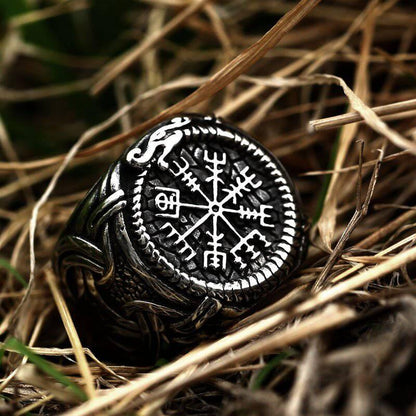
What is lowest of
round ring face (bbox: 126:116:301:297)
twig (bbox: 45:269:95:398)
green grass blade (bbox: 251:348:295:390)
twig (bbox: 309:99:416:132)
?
green grass blade (bbox: 251:348:295:390)

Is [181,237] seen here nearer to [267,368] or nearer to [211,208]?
[211,208]

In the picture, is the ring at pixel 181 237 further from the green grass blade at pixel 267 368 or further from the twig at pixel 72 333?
the green grass blade at pixel 267 368

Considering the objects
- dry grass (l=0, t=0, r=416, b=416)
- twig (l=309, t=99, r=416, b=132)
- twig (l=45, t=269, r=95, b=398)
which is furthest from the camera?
twig (l=309, t=99, r=416, b=132)

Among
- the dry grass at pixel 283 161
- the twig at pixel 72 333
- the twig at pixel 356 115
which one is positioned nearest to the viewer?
the dry grass at pixel 283 161

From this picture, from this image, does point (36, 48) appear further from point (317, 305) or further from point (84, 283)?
point (317, 305)

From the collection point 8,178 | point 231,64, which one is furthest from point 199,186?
point 8,178

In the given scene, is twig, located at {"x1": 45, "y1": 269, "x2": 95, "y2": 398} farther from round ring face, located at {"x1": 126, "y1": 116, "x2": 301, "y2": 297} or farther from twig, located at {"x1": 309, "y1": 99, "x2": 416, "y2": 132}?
twig, located at {"x1": 309, "y1": 99, "x2": 416, "y2": 132}

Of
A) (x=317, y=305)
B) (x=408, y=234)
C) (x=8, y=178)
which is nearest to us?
(x=317, y=305)

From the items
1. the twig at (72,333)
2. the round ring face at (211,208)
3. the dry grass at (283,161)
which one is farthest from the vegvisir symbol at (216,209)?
the twig at (72,333)

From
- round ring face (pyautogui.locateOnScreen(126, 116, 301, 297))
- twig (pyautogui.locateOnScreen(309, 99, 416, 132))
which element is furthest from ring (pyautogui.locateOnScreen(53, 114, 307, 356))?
twig (pyautogui.locateOnScreen(309, 99, 416, 132))
